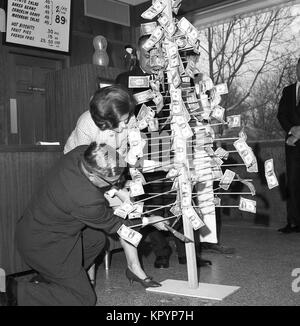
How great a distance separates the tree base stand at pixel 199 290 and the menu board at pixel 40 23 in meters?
2.85

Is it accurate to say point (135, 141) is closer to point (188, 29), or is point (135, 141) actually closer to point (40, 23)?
point (188, 29)

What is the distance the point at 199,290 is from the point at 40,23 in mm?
3161

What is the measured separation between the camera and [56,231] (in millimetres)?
1989

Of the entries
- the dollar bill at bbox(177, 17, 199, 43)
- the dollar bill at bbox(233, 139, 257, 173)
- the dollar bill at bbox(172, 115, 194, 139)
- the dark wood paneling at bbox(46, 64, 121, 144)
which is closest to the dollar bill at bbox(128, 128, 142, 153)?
the dollar bill at bbox(172, 115, 194, 139)

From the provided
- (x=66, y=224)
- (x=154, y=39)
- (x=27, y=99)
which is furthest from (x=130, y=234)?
(x=27, y=99)

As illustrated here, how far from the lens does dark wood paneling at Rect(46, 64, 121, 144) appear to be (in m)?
3.27

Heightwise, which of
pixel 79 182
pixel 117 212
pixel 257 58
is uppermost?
pixel 257 58

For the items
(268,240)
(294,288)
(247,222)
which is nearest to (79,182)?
(294,288)

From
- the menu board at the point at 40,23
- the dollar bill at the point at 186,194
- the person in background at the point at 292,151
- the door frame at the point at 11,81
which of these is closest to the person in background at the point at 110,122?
the dollar bill at the point at 186,194

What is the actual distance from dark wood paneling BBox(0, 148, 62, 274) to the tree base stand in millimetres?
777

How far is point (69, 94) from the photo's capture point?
334cm

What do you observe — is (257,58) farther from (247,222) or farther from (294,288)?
(294,288)
